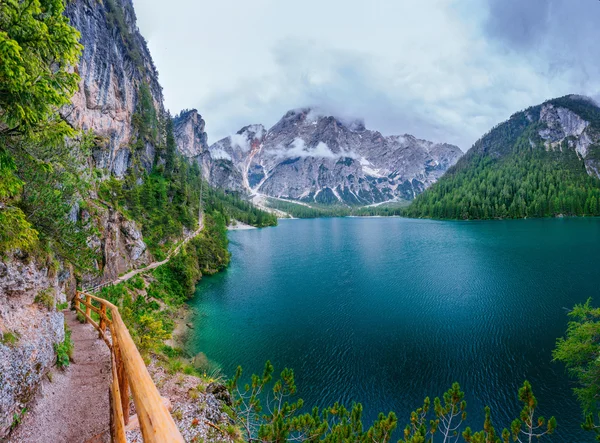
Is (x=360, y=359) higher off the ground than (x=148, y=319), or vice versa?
(x=148, y=319)

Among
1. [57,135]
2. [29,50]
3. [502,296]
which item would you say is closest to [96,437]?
[57,135]

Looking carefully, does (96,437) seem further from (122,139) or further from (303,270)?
(122,139)

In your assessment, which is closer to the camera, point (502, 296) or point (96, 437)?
point (96, 437)

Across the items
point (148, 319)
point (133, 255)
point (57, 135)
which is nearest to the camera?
point (57, 135)

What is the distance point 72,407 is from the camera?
6.47 meters

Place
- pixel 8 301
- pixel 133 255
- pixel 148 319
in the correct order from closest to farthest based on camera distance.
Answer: pixel 8 301, pixel 148 319, pixel 133 255

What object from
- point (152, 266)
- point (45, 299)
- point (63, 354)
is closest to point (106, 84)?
point (152, 266)

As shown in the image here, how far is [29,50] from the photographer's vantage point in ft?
18.2

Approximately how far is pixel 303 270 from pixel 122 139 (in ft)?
130

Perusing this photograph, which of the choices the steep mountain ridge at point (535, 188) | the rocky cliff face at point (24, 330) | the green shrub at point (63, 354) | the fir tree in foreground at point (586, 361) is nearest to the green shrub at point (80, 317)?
the rocky cliff face at point (24, 330)

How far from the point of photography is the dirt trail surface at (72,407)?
5555 millimetres

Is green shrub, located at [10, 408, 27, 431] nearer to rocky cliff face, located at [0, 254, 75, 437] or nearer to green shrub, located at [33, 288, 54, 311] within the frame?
rocky cliff face, located at [0, 254, 75, 437]

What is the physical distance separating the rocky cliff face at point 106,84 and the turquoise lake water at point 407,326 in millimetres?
27254

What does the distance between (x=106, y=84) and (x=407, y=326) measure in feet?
186
